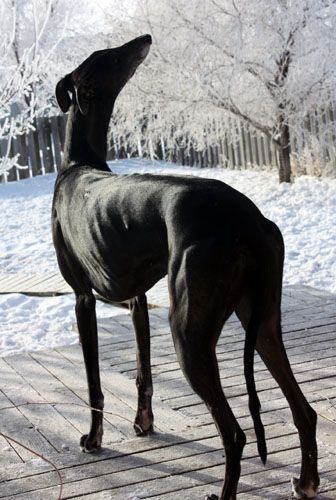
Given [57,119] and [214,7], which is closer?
[214,7]

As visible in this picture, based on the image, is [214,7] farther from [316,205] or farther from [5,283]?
[5,283]

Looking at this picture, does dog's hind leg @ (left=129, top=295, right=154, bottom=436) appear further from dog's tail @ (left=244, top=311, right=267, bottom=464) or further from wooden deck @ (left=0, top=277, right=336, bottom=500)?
dog's tail @ (left=244, top=311, right=267, bottom=464)

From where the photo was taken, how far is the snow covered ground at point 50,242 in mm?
6223

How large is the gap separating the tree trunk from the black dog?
987 centimetres

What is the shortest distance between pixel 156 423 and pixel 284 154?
998cm

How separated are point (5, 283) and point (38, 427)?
4238 millimetres

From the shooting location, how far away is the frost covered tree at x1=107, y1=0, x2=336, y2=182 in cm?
1237

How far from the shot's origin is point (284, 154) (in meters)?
13.2

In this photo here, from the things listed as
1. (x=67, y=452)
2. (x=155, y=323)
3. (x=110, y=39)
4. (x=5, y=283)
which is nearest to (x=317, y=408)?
(x=67, y=452)

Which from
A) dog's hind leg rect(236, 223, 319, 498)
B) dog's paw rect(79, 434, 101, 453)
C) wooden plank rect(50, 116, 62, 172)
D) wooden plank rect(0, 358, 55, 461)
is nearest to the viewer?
dog's hind leg rect(236, 223, 319, 498)

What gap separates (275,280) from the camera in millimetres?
2598

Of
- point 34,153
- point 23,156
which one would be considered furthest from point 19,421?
point 34,153

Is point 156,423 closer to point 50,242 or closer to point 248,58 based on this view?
point 50,242

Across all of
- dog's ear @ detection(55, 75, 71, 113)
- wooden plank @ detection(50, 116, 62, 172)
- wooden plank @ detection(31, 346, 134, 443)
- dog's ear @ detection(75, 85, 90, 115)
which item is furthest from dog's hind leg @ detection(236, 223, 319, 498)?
wooden plank @ detection(50, 116, 62, 172)
